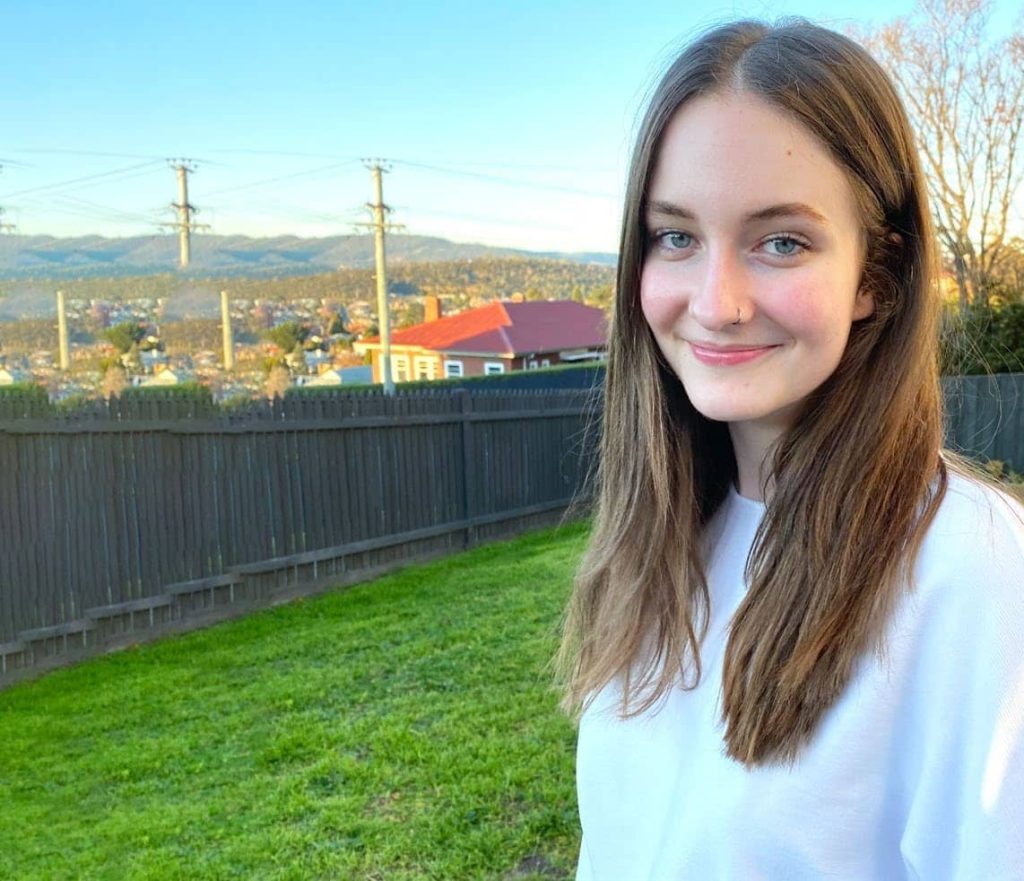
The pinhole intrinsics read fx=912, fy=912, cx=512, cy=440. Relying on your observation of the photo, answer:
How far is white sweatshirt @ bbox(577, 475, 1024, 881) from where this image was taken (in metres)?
0.83

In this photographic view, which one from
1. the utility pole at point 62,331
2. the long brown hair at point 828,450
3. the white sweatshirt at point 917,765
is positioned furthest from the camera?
the utility pole at point 62,331

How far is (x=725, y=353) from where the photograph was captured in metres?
1.06

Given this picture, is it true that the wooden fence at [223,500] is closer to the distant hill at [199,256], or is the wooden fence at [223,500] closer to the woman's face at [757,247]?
the woman's face at [757,247]

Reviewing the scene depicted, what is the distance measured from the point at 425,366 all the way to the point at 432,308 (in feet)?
17.8

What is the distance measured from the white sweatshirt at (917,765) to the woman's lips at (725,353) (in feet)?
0.83

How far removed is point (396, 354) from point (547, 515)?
35.9m

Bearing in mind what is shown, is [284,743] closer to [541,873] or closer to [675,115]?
[541,873]

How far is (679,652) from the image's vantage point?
3.88 ft

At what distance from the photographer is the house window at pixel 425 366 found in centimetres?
4284

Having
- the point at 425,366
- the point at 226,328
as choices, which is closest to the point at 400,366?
the point at 425,366

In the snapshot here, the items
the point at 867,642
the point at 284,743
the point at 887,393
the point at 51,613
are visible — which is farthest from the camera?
the point at 51,613

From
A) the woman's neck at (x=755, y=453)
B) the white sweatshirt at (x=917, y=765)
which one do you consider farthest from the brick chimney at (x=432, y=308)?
the white sweatshirt at (x=917, y=765)

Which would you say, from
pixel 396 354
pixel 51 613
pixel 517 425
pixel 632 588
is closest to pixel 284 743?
pixel 51 613

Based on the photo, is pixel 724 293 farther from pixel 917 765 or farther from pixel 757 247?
pixel 917 765
